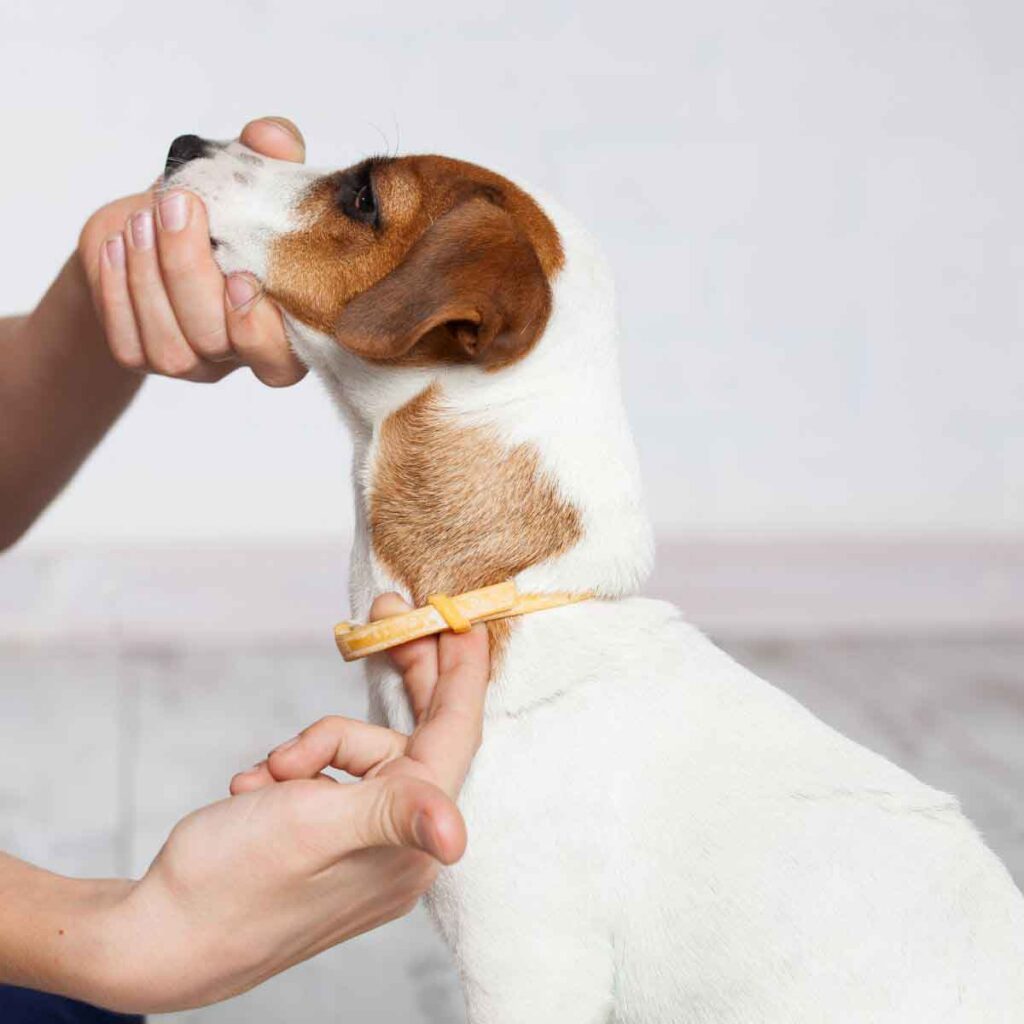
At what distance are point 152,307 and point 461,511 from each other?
44cm

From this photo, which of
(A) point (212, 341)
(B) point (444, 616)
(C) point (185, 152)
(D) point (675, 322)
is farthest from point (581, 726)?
(D) point (675, 322)

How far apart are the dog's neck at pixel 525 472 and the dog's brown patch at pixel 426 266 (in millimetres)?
35

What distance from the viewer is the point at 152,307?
172cm

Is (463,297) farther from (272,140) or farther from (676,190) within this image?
(676,190)

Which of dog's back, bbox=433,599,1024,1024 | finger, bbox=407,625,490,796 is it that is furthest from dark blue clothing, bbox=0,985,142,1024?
finger, bbox=407,625,490,796

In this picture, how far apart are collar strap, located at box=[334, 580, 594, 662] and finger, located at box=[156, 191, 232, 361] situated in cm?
38

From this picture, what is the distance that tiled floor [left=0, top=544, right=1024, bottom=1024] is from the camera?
8.85ft

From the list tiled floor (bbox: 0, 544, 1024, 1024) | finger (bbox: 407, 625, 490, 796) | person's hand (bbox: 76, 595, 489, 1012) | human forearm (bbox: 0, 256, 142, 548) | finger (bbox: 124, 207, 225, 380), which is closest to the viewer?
person's hand (bbox: 76, 595, 489, 1012)

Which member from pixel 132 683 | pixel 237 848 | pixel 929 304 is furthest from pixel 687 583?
pixel 237 848

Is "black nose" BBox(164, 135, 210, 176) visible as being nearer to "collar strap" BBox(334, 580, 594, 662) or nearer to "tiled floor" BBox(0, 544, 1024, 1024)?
"collar strap" BBox(334, 580, 594, 662)

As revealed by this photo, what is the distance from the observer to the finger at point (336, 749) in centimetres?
137

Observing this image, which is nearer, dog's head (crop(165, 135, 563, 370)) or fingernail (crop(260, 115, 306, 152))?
dog's head (crop(165, 135, 563, 370))

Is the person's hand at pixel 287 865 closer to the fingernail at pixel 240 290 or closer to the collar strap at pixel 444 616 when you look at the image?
the collar strap at pixel 444 616

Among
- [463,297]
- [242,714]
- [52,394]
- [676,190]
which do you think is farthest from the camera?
[676,190]
